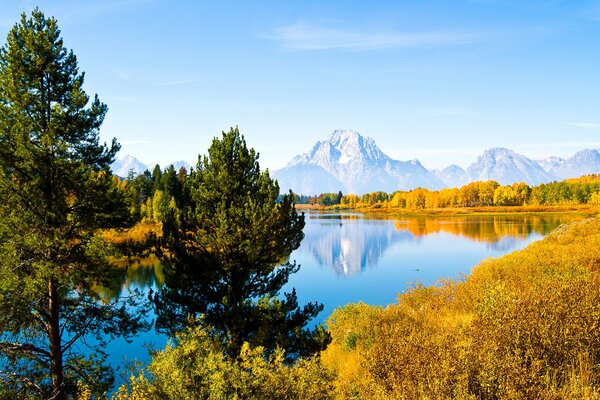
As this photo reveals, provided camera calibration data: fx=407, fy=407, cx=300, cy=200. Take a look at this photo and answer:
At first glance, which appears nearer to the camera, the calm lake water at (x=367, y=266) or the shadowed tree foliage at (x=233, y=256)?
the shadowed tree foliage at (x=233, y=256)

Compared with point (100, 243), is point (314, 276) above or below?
below

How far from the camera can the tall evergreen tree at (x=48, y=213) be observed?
13.2 metres

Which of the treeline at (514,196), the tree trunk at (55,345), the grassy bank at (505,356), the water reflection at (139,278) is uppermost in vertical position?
the treeline at (514,196)

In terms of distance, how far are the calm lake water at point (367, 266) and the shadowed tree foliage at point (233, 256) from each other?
21.5 feet

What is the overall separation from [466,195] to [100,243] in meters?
190

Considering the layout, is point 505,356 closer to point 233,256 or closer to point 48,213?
point 233,256

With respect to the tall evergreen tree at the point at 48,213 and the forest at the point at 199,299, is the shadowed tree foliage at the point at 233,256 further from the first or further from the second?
the tall evergreen tree at the point at 48,213

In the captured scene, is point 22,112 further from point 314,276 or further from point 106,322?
point 314,276

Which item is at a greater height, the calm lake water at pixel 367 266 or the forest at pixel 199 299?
the forest at pixel 199 299

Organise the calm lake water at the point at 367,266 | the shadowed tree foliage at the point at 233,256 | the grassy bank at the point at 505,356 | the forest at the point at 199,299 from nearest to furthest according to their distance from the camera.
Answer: the grassy bank at the point at 505,356
the forest at the point at 199,299
the shadowed tree foliage at the point at 233,256
the calm lake water at the point at 367,266

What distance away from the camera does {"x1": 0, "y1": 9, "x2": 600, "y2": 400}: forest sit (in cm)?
863

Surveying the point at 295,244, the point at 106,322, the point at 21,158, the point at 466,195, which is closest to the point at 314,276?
the point at 295,244

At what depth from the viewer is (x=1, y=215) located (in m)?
13.4

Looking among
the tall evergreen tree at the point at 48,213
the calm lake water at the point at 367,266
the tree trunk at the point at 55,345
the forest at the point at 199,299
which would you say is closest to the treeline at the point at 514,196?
the calm lake water at the point at 367,266
